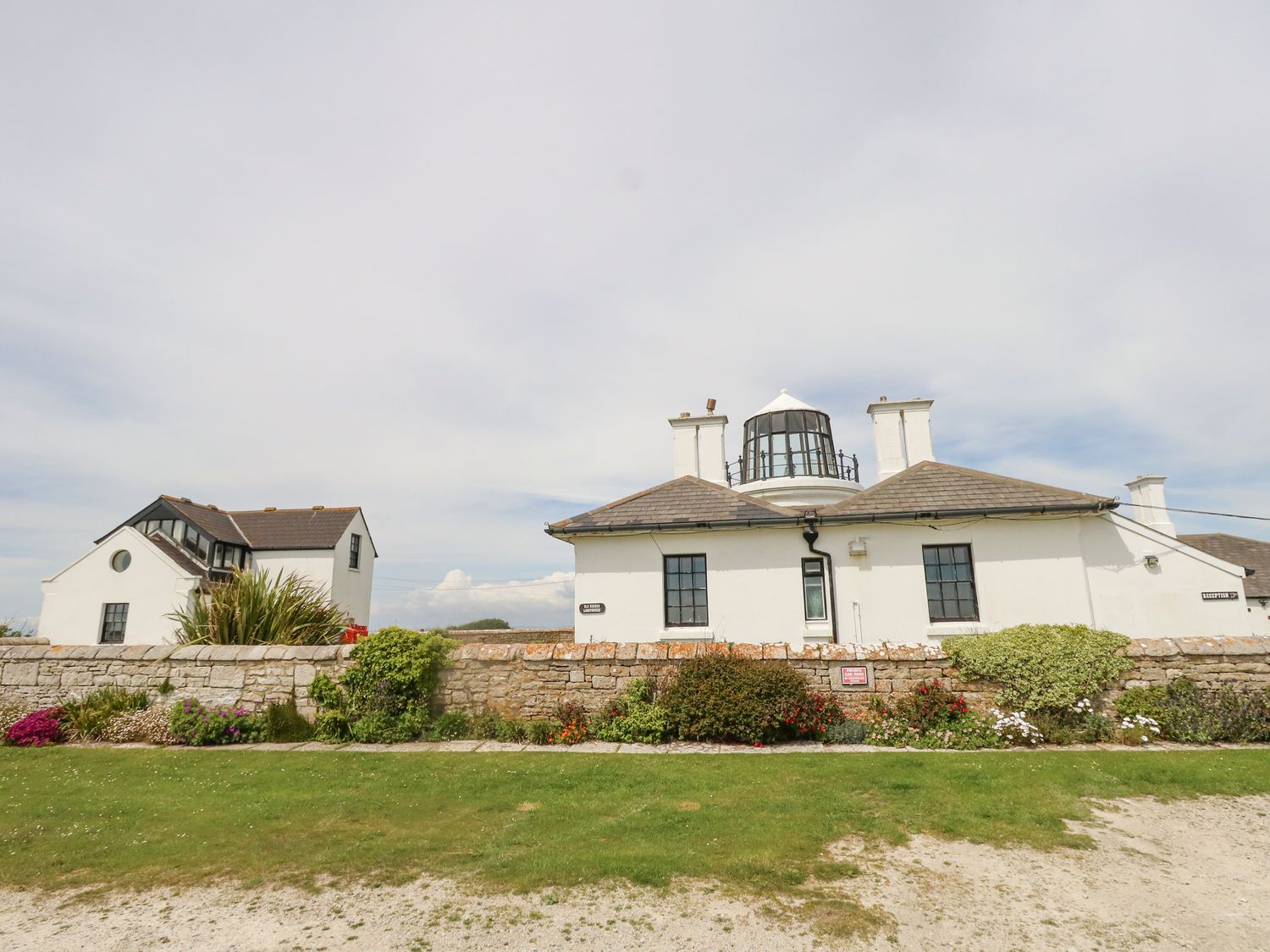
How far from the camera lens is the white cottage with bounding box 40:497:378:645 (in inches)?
1032

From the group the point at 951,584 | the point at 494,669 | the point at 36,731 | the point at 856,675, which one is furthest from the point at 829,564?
the point at 36,731

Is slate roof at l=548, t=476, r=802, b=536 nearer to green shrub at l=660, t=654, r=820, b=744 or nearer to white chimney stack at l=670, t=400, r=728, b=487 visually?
white chimney stack at l=670, t=400, r=728, b=487

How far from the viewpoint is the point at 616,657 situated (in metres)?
10.6

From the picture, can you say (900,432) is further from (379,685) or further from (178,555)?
(178,555)

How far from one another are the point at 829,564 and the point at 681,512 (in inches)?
140

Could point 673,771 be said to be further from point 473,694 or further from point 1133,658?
point 1133,658

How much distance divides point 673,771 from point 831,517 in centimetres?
787

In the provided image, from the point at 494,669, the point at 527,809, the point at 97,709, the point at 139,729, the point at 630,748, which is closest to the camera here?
the point at 527,809

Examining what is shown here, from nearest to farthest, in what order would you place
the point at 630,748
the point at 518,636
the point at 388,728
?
1. the point at 630,748
2. the point at 388,728
3. the point at 518,636

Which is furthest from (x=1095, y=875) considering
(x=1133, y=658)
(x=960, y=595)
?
(x=960, y=595)

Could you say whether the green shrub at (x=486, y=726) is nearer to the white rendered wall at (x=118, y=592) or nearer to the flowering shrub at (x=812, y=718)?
the flowering shrub at (x=812, y=718)

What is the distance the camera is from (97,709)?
10.7 m

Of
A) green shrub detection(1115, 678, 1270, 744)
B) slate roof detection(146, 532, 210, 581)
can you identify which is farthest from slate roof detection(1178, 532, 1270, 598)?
slate roof detection(146, 532, 210, 581)

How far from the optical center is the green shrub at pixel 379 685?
1039 centimetres
